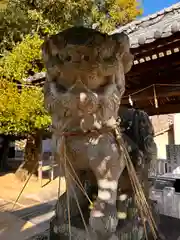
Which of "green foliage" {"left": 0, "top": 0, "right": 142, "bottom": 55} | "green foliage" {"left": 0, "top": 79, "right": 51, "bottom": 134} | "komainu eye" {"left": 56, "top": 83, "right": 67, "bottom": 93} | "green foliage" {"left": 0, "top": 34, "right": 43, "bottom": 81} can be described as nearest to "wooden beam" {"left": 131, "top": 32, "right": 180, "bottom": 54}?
"komainu eye" {"left": 56, "top": 83, "right": 67, "bottom": 93}

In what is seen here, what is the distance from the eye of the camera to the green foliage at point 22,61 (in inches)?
288

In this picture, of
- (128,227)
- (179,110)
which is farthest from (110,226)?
(179,110)

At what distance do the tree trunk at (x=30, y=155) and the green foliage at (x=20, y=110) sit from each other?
1296mm

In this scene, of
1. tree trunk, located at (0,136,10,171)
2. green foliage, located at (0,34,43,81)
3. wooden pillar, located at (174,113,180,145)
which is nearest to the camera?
green foliage, located at (0,34,43,81)

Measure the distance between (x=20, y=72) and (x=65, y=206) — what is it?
5920 mm

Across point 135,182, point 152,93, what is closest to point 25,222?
point 152,93

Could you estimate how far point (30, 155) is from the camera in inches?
337

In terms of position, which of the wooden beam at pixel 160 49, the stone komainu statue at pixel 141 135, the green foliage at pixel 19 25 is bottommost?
the stone komainu statue at pixel 141 135

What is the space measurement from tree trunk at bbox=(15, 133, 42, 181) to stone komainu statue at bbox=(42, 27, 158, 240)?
6414 mm

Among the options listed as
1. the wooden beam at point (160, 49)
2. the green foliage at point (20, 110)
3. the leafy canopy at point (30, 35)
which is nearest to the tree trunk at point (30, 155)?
the leafy canopy at point (30, 35)

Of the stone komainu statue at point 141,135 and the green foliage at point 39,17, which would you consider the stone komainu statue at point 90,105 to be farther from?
the green foliage at point 39,17

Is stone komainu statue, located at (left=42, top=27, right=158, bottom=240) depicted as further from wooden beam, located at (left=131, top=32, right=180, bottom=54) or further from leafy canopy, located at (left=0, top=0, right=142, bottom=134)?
leafy canopy, located at (left=0, top=0, right=142, bottom=134)

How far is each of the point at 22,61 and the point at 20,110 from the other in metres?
1.65

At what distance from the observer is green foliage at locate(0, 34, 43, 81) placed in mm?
7312
